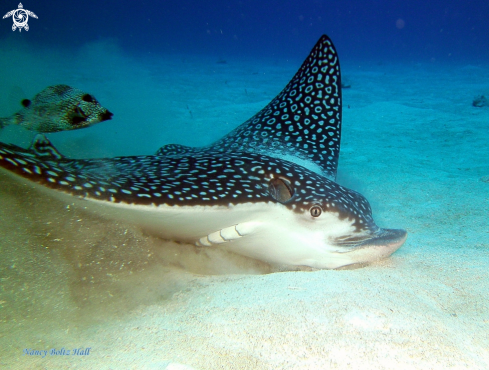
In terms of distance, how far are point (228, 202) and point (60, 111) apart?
313 centimetres

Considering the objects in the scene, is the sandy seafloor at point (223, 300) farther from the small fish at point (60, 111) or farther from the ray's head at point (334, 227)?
the small fish at point (60, 111)

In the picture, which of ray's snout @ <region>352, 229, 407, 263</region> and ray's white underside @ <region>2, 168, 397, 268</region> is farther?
ray's snout @ <region>352, 229, 407, 263</region>

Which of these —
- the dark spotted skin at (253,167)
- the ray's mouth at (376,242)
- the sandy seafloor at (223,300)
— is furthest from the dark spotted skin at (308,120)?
the ray's mouth at (376,242)

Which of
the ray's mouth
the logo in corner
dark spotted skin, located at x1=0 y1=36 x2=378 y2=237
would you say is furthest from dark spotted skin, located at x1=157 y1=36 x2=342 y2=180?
the logo in corner

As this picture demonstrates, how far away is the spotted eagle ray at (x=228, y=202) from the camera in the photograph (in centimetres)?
203

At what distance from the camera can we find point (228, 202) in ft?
7.71

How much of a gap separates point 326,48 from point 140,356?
4.93m

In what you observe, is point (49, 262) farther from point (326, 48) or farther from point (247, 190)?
point (326, 48)

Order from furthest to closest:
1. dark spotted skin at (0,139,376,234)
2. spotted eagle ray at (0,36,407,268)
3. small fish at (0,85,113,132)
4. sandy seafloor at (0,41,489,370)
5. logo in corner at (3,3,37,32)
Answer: logo in corner at (3,3,37,32), small fish at (0,85,113,132), spotted eagle ray at (0,36,407,268), dark spotted skin at (0,139,376,234), sandy seafloor at (0,41,489,370)

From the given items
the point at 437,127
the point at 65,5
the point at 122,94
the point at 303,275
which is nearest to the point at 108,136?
the point at 122,94

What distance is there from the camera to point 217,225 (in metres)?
2.61

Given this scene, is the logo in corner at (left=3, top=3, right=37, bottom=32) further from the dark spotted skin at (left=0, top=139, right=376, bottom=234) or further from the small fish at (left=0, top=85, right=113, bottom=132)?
the dark spotted skin at (left=0, top=139, right=376, bottom=234)

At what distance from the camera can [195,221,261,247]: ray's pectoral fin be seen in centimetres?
267

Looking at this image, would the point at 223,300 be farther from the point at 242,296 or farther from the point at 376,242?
the point at 376,242
